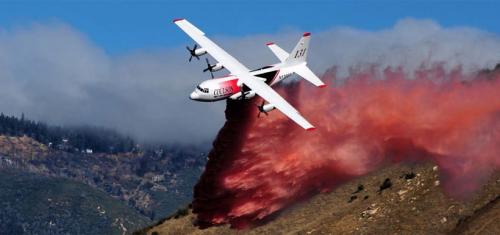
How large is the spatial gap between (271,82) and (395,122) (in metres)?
15.2

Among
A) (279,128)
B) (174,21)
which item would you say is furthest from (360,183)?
(174,21)

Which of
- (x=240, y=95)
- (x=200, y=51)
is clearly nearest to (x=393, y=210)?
(x=240, y=95)

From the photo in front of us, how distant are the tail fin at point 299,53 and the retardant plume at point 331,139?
4918 millimetres

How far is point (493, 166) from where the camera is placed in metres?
95.8

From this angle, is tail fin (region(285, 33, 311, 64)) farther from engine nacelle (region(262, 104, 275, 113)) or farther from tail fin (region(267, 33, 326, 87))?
engine nacelle (region(262, 104, 275, 113))

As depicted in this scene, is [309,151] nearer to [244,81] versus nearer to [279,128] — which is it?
[279,128]

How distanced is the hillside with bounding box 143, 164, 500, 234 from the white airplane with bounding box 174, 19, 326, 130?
10264 mm

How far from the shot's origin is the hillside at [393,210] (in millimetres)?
88750

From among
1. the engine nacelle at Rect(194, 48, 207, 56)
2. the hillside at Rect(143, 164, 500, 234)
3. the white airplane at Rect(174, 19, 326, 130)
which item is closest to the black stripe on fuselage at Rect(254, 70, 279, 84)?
the white airplane at Rect(174, 19, 326, 130)

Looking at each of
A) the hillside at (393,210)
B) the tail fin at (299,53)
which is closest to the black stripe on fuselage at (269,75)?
the tail fin at (299,53)

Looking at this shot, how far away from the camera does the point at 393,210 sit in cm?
9381

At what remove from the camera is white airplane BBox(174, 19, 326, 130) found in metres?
103

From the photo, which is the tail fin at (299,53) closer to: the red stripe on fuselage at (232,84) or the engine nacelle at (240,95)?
the engine nacelle at (240,95)

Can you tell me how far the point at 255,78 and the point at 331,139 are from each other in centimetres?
1143
